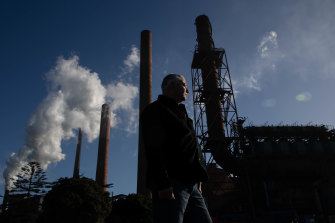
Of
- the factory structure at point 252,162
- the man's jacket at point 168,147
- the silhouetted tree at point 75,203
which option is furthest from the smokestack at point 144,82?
the man's jacket at point 168,147

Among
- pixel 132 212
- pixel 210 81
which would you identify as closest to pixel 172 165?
pixel 132 212

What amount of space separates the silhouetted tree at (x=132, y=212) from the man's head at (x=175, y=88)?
11991mm

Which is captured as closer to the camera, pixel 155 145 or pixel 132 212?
pixel 155 145

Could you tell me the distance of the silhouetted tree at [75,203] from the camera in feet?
40.2

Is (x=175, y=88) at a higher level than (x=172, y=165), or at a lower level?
higher

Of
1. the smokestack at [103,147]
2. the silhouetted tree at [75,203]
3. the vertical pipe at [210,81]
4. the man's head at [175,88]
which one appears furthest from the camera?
the smokestack at [103,147]

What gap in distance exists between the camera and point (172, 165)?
1.76 meters

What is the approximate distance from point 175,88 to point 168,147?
0.56 m

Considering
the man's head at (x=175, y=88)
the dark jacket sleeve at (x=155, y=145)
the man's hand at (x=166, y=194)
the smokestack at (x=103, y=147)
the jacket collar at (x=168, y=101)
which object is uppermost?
the smokestack at (x=103, y=147)

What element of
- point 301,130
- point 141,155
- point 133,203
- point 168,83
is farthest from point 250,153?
point 168,83

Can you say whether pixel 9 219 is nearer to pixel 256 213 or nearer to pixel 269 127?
pixel 256 213

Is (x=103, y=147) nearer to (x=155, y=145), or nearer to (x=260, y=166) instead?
(x=260, y=166)

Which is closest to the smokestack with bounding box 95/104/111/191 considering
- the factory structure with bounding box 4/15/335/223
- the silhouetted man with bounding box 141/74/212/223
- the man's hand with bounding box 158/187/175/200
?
the factory structure with bounding box 4/15/335/223

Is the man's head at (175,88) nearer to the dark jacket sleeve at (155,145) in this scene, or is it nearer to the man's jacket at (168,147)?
the man's jacket at (168,147)
